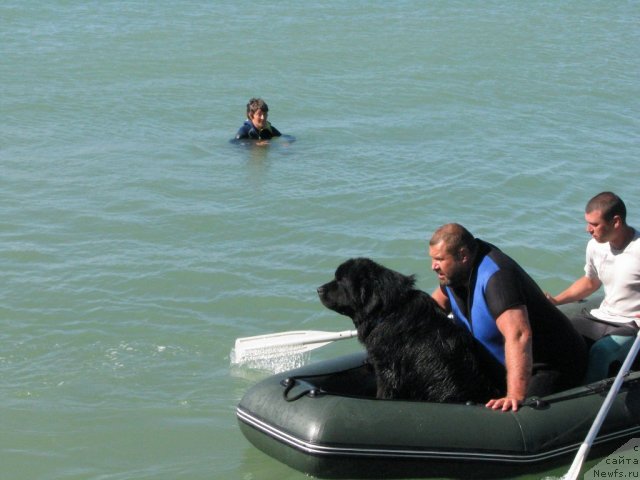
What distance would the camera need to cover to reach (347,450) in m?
5.47

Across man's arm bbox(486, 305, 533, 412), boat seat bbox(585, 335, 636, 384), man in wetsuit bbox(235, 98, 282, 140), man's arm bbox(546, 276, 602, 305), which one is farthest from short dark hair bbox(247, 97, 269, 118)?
man's arm bbox(486, 305, 533, 412)

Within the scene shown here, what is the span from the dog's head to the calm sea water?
110 cm

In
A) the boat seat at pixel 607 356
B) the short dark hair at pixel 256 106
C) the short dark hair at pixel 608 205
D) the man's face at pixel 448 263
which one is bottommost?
the boat seat at pixel 607 356

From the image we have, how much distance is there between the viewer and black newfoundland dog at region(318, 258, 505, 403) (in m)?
5.55

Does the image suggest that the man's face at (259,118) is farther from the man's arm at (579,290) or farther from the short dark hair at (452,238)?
the short dark hair at (452,238)

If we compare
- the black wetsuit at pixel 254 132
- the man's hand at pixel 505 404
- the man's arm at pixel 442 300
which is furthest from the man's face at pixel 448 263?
the black wetsuit at pixel 254 132

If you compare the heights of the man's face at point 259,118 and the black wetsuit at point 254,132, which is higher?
the man's face at point 259,118

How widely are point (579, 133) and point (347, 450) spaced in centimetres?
941

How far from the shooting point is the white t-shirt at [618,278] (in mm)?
6188

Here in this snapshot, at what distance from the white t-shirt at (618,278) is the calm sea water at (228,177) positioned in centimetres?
216

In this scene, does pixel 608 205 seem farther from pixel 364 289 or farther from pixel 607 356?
pixel 364 289

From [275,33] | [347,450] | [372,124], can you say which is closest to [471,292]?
[347,450]

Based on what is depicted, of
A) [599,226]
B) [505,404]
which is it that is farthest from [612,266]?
[505,404]

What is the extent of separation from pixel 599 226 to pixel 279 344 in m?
2.17
